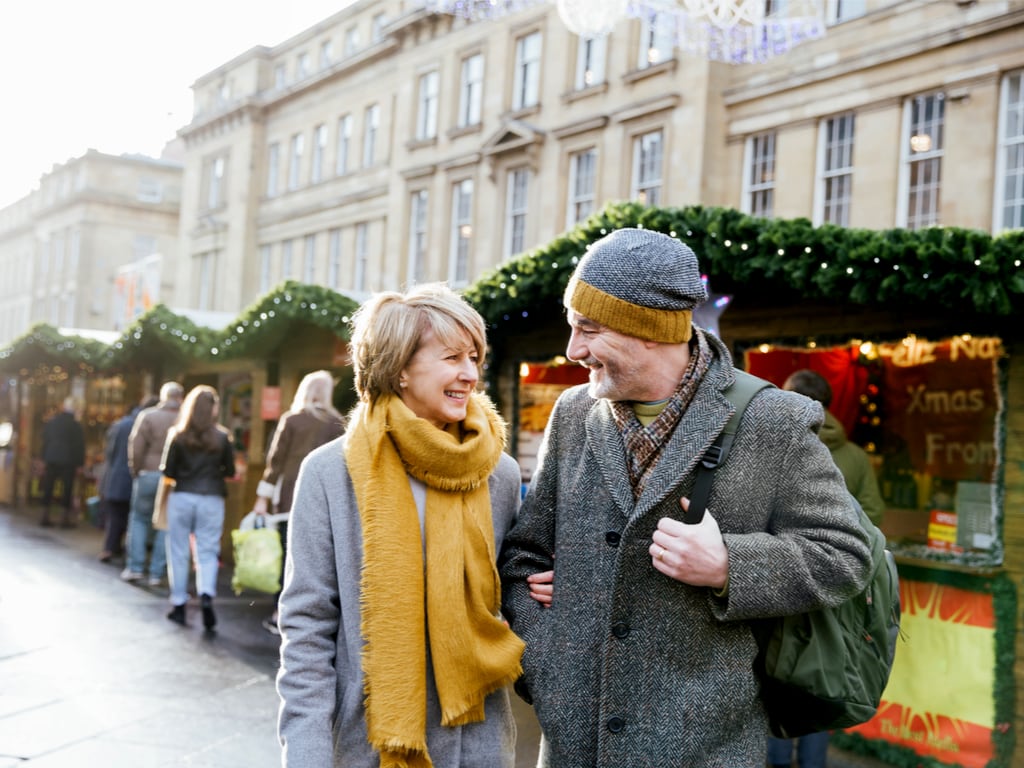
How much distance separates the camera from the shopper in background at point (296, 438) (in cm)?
731

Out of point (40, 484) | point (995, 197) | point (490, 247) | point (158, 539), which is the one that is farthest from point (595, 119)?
point (158, 539)

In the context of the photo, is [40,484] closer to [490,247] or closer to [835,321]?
[490,247]

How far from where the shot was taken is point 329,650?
2271 mm

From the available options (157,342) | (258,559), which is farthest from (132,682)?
(157,342)

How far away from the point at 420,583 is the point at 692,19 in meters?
6.62

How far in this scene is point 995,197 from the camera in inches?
571

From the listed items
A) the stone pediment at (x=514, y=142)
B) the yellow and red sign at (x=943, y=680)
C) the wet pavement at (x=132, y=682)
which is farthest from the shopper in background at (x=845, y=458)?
the stone pediment at (x=514, y=142)

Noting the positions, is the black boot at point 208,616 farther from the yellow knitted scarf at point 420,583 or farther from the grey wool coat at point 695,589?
the grey wool coat at point 695,589

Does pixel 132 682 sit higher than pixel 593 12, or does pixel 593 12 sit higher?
pixel 593 12

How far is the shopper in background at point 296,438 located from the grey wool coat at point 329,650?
494cm

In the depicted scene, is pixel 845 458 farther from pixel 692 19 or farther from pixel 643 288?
pixel 692 19

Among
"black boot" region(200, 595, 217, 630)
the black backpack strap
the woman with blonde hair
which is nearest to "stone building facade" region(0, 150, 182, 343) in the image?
"black boot" region(200, 595, 217, 630)

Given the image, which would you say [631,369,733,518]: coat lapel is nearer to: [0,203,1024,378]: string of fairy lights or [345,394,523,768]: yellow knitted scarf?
[345,394,523,768]: yellow knitted scarf

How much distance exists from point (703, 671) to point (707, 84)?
59.5 ft
